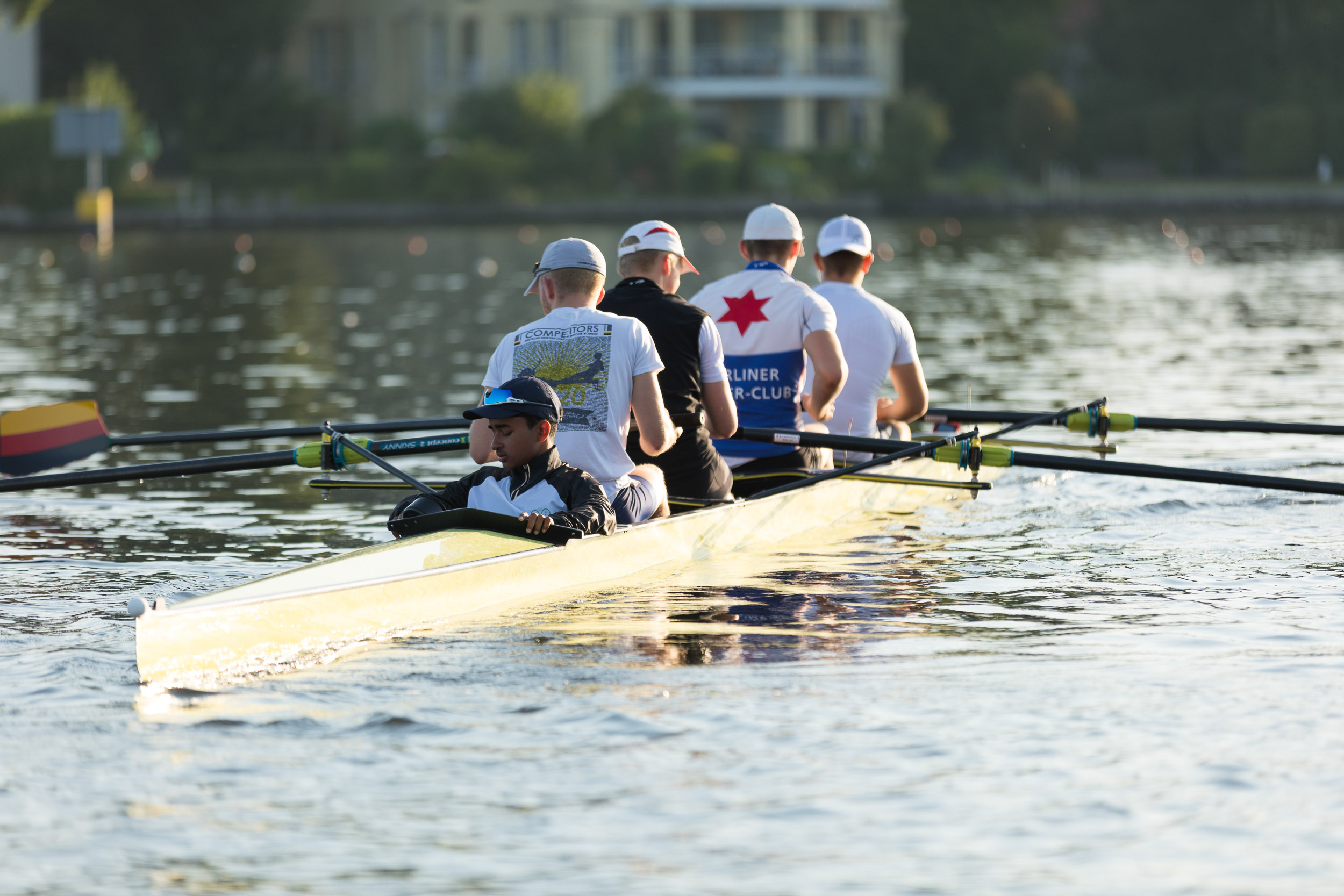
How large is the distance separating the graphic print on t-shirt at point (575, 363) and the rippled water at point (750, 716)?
0.94 metres

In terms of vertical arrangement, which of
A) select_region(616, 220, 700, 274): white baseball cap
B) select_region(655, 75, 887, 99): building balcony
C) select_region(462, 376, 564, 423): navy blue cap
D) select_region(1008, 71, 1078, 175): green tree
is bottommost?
select_region(462, 376, 564, 423): navy blue cap

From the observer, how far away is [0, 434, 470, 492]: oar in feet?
32.9

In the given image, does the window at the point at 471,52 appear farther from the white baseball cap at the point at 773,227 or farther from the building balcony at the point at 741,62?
the white baseball cap at the point at 773,227

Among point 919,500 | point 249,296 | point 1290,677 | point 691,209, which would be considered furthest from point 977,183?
point 1290,677

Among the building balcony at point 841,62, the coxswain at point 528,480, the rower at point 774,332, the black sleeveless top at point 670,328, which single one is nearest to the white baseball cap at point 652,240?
the black sleeveless top at point 670,328

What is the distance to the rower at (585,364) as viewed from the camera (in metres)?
8.76

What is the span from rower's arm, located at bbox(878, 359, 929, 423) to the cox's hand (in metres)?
3.59

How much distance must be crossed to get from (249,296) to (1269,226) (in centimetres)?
3388

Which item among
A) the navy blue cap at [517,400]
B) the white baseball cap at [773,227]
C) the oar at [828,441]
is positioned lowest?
the oar at [828,441]

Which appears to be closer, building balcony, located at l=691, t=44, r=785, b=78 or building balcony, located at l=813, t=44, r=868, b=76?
building balcony, located at l=691, t=44, r=785, b=78

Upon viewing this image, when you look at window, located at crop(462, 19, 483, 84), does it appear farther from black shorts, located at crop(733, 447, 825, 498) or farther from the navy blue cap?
the navy blue cap

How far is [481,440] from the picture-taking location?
8922 millimetres

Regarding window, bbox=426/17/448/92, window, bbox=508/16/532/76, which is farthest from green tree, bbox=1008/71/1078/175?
window, bbox=426/17/448/92

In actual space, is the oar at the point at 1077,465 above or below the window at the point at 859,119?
below
